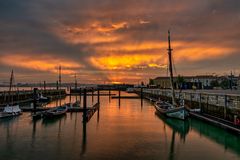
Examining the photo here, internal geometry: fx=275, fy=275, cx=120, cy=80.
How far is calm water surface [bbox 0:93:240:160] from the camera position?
2206 cm

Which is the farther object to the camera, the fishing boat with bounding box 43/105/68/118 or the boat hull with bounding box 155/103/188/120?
the fishing boat with bounding box 43/105/68/118

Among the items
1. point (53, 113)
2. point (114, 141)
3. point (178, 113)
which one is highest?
point (178, 113)

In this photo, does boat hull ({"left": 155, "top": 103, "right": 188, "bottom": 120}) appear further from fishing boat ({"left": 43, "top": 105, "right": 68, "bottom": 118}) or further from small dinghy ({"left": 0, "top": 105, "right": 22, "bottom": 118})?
small dinghy ({"left": 0, "top": 105, "right": 22, "bottom": 118})

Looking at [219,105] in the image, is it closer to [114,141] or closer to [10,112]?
[114,141]

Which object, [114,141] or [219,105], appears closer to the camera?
[114,141]

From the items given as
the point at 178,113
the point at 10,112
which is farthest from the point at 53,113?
the point at 178,113

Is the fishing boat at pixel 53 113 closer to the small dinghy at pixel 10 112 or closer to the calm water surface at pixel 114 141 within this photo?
the calm water surface at pixel 114 141

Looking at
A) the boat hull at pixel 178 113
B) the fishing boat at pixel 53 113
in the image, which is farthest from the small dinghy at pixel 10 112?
the boat hull at pixel 178 113

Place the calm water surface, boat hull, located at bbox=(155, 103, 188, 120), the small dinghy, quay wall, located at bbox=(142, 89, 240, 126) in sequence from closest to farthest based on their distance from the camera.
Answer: the calm water surface, quay wall, located at bbox=(142, 89, 240, 126), boat hull, located at bbox=(155, 103, 188, 120), the small dinghy

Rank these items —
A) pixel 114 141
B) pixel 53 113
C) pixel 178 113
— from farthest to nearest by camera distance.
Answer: pixel 53 113 < pixel 178 113 < pixel 114 141

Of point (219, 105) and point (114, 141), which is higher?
point (219, 105)

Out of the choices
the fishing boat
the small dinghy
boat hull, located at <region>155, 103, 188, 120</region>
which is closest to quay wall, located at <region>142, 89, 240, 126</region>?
boat hull, located at <region>155, 103, 188, 120</region>

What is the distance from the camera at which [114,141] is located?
2697 cm

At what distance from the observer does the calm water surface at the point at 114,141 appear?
22.1m
